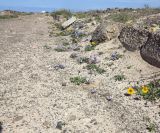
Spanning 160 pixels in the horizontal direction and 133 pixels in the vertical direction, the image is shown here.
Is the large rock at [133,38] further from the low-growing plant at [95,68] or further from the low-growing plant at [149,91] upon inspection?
the low-growing plant at [149,91]

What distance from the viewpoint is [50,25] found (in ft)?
90.6

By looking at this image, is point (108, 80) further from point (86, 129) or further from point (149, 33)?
point (86, 129)

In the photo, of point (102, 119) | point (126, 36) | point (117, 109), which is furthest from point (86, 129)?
point (126, 36)

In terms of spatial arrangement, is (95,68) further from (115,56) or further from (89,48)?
(89,48)

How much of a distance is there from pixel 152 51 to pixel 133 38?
6.07 ft

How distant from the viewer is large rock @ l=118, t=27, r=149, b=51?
14.9 metres

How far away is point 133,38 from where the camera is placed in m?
15.5

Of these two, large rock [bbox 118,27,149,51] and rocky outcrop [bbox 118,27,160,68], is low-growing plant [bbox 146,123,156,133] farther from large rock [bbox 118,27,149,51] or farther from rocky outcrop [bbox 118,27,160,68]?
large rock [bbox 118,27,149,51]

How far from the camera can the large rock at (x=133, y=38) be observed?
14.9 m

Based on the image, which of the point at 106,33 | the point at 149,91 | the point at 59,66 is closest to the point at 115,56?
the point at 59,66

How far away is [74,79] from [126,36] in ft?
12.5

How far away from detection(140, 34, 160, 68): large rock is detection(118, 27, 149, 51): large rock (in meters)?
0.58

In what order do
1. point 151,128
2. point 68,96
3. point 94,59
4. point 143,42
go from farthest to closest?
point 94,59 → point 143,42 → point 68,96 → point 151,128

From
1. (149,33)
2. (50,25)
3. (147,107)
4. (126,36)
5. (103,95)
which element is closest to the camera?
(147,107)
